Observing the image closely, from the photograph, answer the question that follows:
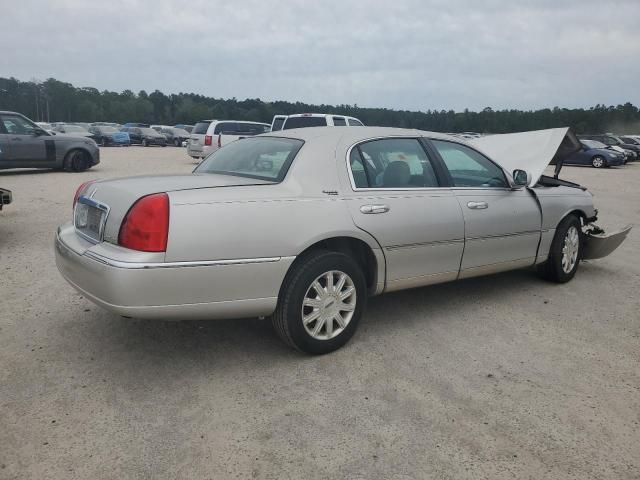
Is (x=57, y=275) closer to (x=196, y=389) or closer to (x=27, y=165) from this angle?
(x=196, y=389)

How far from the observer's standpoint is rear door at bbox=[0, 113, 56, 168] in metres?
13.5

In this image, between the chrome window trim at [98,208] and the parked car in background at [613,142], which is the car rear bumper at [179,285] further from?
the parked car in background at [613,142]

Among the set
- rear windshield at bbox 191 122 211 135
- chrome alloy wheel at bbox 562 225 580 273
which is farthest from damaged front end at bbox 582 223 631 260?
rear windshield at bbox 191 122 211 135

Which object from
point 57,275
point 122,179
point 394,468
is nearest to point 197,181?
point 122,179

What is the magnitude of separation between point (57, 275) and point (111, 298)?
266 centimetres

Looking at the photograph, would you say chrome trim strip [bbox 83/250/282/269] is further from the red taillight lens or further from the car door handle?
the car door handle

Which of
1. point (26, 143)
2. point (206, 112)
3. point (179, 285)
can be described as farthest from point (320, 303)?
point (206, 112)

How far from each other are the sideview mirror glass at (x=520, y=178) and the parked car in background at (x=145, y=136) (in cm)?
3818

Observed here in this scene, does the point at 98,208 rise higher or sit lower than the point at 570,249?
higher

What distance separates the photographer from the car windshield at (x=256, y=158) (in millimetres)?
3641

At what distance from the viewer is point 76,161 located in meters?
15.1

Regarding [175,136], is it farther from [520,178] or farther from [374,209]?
[374,209]

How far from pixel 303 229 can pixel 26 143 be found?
13136mm

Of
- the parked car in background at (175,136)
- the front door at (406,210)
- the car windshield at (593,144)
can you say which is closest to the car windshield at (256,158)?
the front door at (406,210)
